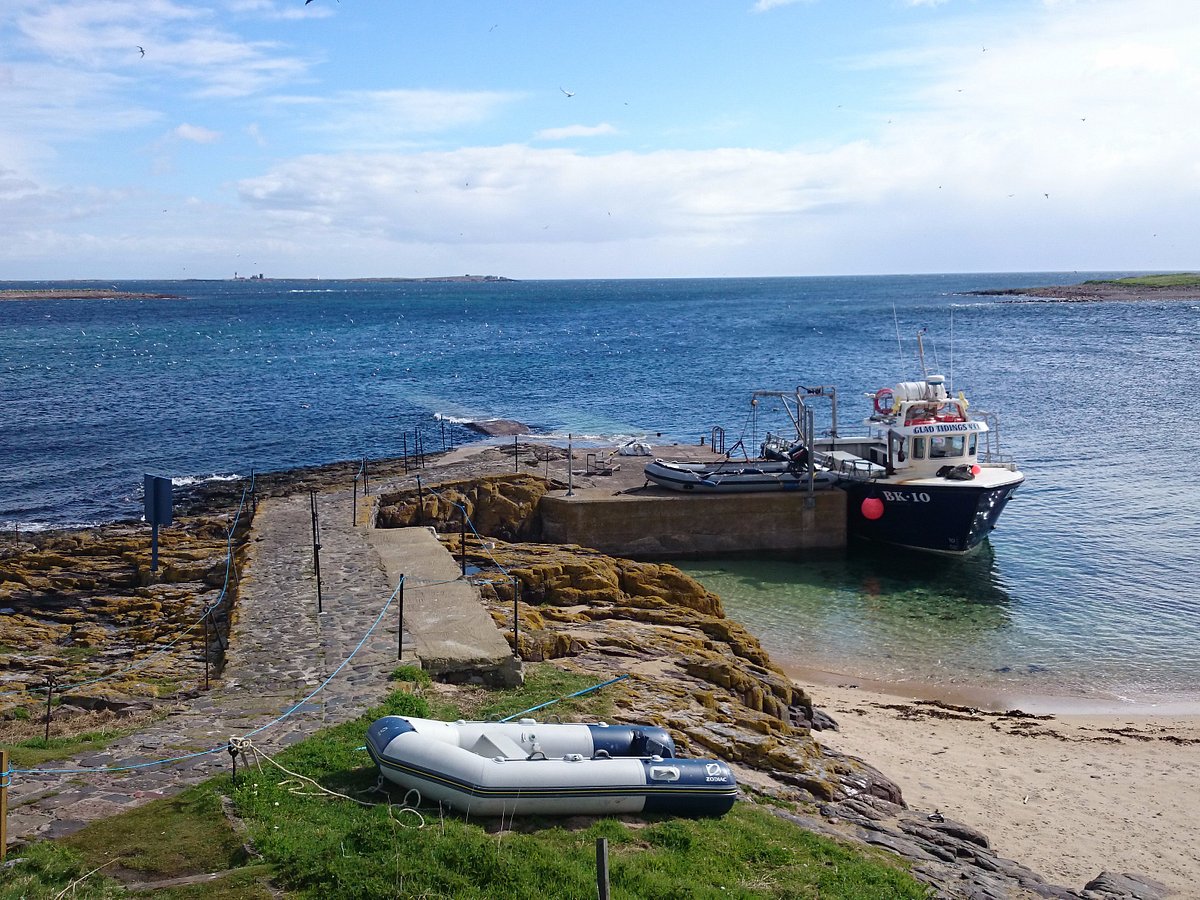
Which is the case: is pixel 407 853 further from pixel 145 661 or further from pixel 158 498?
pixel 158 498

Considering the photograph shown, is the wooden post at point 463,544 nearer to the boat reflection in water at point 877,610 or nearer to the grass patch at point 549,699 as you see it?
the grass patch at point 549,699

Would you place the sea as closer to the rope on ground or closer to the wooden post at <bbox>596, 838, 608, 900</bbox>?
the rope on ground

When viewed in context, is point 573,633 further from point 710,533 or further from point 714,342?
point 714,342

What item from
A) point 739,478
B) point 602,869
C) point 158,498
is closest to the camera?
point 602,869

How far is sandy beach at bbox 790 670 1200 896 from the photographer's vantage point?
14.1 m

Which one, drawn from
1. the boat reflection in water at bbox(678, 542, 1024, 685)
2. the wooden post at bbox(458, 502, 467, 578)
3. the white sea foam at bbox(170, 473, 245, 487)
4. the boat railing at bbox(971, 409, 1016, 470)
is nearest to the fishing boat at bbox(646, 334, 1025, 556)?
the boat railing at bbox(971, 409, 1016, 470)

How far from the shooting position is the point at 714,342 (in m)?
101

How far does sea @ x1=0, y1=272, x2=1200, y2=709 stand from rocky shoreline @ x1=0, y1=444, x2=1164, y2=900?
4.43m

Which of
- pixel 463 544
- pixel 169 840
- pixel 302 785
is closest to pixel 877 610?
pixel 463 544

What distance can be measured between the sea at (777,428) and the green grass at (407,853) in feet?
39.3

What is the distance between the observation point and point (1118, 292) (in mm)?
159375

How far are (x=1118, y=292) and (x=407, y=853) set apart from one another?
173149mm

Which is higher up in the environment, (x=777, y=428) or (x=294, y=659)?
(x=777, y=428)

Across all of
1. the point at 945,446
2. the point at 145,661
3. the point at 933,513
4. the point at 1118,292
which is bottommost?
the point at 145,661
